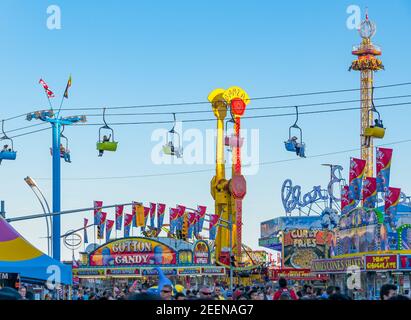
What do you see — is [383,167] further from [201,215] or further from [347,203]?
[201,215]

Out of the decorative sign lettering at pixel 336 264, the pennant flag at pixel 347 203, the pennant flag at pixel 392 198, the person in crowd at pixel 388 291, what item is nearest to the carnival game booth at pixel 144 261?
the pennant flag at pixel 347 203

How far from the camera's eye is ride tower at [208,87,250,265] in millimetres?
76188

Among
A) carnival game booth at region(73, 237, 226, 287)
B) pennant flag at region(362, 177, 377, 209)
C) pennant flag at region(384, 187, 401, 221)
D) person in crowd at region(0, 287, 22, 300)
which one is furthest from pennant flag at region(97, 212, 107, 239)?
person in crowd at region(0, 287, 22, 300)

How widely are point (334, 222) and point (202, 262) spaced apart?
19614 millimetres

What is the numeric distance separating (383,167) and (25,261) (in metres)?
25.8

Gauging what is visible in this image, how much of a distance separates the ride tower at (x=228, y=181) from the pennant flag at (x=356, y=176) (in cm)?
2577

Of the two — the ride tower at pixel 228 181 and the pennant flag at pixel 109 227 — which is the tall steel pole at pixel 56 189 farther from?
the pennant flag at pixel 109 227

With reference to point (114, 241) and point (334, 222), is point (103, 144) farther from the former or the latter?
point (334, 222)

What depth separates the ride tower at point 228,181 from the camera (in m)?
76.2

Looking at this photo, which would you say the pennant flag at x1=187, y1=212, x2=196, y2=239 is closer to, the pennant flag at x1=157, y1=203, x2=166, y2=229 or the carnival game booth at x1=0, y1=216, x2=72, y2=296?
the pennant flag at x1=157, y1=203, x2=166, y2=229

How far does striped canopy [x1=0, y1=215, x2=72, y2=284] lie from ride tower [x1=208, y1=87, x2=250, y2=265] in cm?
5121

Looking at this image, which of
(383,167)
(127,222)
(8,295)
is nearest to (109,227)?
(127,222)
